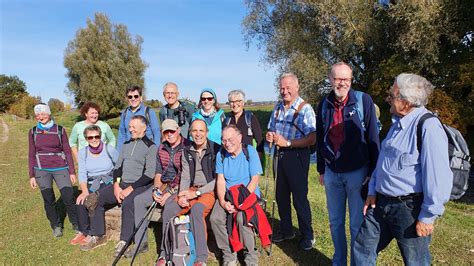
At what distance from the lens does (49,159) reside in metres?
5.47

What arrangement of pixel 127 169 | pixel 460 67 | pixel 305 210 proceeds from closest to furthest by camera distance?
1. pixel 305 210
2. pixel 127 169
3. pixel 460 67

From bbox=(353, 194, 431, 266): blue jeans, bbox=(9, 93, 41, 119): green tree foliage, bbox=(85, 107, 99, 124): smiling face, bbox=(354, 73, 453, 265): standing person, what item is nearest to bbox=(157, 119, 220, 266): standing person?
bbox=(353, 194, 431, 266): blue jeans

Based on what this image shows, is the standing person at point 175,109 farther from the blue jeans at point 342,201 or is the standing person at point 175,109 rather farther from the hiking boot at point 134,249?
the blue jeans at point 342,201

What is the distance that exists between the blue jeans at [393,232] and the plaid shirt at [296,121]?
1.53 metres

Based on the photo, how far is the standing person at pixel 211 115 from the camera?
5.48m

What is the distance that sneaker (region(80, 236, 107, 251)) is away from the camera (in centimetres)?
507

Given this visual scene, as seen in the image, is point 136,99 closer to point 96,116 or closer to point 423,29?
point 96,116

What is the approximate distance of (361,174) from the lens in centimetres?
358

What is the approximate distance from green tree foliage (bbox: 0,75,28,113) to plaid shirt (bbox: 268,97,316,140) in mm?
75018

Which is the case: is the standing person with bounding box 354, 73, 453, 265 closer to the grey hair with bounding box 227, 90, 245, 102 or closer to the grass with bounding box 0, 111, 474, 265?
the grass with bounding box 0, 111, 474, 265

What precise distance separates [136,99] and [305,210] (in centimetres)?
328

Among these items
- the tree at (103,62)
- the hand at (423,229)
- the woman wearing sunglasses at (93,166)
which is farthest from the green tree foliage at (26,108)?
the hand at (423,229)

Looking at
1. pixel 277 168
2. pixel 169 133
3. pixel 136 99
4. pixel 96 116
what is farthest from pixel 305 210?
pixel 96 116

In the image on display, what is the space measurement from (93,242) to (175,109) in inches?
94.3
